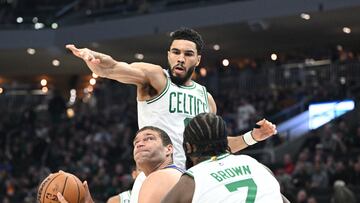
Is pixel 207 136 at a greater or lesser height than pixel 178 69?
lesser

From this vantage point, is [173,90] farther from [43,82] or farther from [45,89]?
[43,82]

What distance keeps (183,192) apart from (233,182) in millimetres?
276

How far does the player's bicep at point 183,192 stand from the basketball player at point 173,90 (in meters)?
1.78

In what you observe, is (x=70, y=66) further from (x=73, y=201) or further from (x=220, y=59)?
A: (x=73, y=201)

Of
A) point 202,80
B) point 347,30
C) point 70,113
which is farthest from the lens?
point 70,113

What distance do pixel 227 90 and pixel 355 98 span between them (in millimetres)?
5155

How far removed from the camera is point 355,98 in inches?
766

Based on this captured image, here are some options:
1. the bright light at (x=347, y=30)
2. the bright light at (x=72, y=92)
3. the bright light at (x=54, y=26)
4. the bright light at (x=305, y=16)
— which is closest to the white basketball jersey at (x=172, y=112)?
the bright light at (x=305, y=16)

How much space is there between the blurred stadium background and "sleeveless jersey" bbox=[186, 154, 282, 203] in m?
10.6

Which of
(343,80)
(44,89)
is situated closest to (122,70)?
(343,80)

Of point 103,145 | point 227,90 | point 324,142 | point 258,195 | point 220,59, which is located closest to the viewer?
point 258,195

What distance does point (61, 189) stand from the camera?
5.75 meters

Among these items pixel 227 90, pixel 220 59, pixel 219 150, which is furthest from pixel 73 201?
pixel 220 59

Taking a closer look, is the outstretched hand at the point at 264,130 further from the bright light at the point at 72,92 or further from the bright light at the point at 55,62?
the bright light at the point at 72,92
